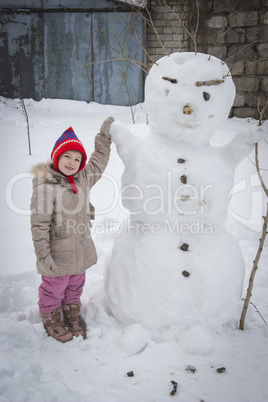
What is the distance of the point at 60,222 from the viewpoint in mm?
1917

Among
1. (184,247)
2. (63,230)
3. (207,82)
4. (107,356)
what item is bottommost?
(107,356)

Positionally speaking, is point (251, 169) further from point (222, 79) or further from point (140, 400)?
point (140, 400)

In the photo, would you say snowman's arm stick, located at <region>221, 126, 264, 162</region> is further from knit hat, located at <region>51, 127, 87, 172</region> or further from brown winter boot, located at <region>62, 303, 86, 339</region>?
brown winter boot, located at <region>62, 303, 86, 339</region>

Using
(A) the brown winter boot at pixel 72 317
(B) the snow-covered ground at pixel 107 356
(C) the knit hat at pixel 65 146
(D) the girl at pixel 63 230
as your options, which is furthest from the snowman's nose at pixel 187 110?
(A) the brown winter boot at pixel 72 317

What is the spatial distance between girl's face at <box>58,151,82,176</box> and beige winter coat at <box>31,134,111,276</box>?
1.6 inches

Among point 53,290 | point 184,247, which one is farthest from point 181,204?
point 53,290


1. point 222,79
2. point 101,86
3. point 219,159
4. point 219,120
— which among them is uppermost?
point 101,86

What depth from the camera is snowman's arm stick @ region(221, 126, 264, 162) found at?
1956 millimetres

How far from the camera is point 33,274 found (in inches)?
103

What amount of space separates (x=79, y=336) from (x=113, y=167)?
286cm

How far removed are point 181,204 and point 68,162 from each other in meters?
0.70

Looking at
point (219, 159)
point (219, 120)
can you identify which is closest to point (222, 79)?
point (219, 120)

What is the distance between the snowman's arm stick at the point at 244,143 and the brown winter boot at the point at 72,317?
1364 mm

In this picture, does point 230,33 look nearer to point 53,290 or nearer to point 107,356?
point 53,290
